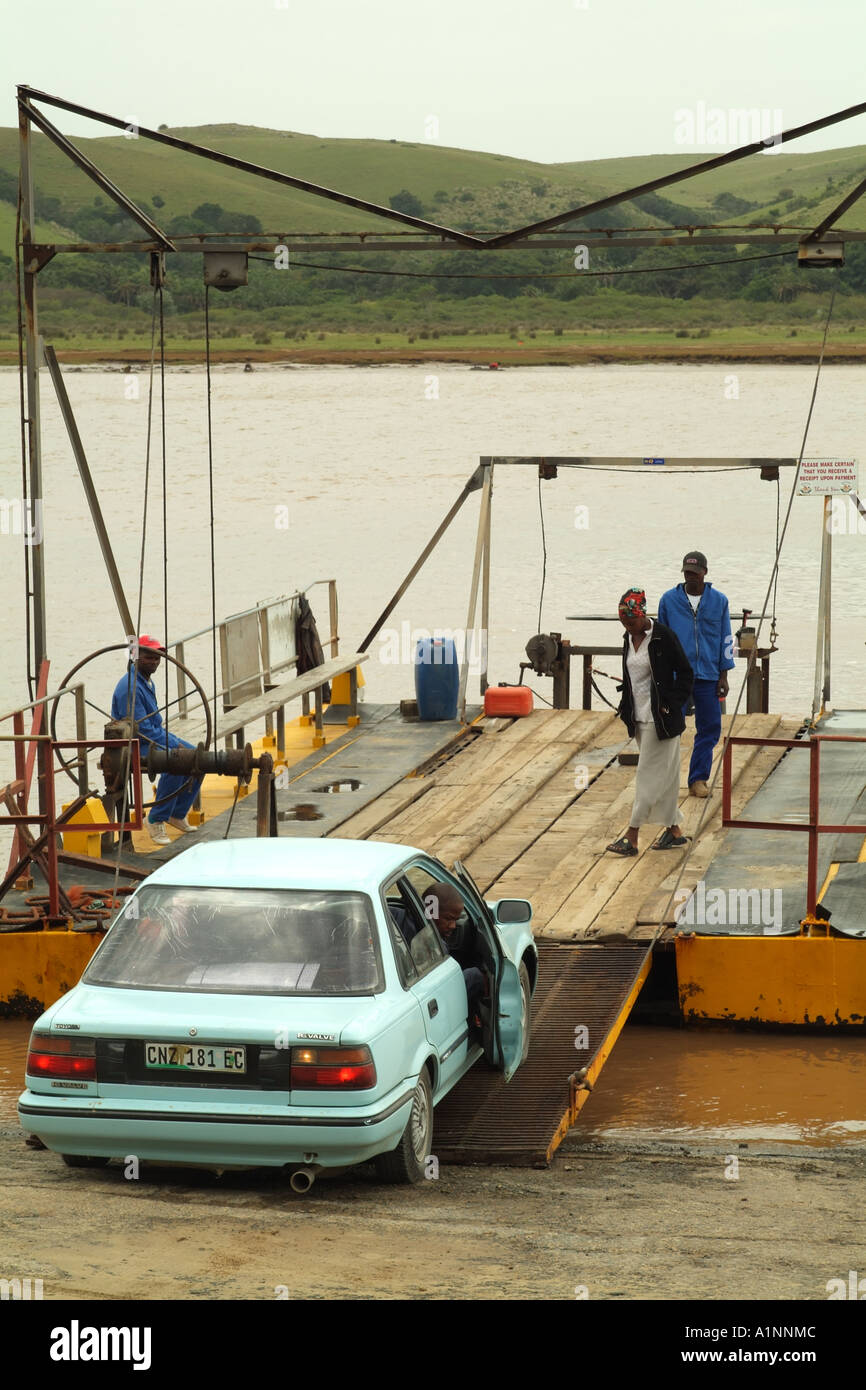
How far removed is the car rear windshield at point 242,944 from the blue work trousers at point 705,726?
19.4ft

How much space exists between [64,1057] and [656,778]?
17.4ft

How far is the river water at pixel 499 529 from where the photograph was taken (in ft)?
30.5

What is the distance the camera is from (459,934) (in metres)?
7.96

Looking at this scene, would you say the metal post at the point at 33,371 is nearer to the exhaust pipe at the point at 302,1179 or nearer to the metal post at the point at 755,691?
the exhaust pipe at the point at 302,1179

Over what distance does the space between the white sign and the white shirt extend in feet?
11.7

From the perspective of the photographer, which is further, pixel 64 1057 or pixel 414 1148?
pixel 414 1148

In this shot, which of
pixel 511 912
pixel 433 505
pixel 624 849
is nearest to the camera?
pixel 511 912

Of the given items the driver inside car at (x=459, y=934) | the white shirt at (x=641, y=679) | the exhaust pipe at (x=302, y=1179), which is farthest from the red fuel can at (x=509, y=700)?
the exhaust pipe at (x=302, y=1179)

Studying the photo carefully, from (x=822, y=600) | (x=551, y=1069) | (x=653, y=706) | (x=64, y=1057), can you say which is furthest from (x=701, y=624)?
(x=64, y=1057)

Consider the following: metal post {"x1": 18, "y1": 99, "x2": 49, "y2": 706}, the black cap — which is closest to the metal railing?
the black cap

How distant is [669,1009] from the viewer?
9930 mm

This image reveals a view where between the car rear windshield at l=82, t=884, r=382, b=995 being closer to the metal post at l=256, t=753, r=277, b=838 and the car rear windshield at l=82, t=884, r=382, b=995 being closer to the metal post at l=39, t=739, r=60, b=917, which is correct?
the metal post at l=39, t=739, r=60, b=917

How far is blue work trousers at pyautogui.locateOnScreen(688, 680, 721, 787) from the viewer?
12516 mm

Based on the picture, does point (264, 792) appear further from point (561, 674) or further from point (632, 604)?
point (561, 674)
